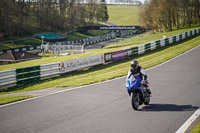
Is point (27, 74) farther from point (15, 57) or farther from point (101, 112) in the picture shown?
point (15, 57)

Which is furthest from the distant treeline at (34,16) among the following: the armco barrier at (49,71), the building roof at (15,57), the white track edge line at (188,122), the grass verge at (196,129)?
the grass verge at (196,129)

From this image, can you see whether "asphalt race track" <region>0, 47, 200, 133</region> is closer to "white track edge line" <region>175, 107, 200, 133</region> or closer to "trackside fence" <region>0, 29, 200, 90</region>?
"white track edge line" <region>175, 107, 200, 133</region>

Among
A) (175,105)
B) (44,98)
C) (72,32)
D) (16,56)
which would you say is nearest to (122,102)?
(175,105)

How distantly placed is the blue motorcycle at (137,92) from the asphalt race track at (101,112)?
1.06 ft

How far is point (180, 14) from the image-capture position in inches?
2879

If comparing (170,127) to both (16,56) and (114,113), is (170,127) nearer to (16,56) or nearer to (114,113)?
(114,113)

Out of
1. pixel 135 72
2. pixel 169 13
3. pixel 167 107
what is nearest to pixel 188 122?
pixel 167 107

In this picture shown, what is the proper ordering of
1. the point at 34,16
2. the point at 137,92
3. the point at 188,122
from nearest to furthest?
the point at 188,122, the point at 137,92, the point at 34,16

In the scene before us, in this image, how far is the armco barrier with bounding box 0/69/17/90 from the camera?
18.1 metres

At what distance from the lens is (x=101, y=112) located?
962 cm

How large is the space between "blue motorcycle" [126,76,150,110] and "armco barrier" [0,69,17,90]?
37.3 feet

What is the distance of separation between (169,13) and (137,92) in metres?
57.8

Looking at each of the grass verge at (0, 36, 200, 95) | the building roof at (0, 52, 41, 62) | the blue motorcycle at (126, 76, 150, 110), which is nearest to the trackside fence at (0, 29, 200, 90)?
the grass verge at (0, 36, 200, 95)

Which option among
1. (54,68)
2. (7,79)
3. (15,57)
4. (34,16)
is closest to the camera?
(7,79)
